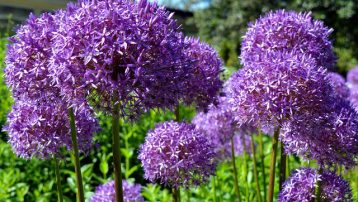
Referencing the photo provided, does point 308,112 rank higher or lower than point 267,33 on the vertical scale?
lower

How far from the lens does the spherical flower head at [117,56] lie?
178cm

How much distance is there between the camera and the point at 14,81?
7.09 feet

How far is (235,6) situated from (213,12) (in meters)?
1.96

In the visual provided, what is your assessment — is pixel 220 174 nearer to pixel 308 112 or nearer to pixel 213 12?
pixel 308 112

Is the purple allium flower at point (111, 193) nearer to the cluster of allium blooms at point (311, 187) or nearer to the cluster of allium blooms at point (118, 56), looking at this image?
the cluster of allium blooms at point (311, 187)

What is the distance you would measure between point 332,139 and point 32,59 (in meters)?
1.41

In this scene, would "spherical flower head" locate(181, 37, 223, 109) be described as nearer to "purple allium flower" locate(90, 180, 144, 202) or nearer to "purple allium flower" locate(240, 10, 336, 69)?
"purple allium flower" locate(240, 10, 336, 69)

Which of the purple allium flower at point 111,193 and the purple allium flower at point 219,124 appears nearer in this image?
the purple allium flower at point 111,193

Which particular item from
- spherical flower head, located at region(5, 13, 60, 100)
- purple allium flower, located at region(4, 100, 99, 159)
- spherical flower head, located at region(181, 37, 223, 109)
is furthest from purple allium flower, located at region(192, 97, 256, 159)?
spherical flower head, located at region(5, 13, 60, 100)

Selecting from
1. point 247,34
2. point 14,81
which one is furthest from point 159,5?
point 247,34

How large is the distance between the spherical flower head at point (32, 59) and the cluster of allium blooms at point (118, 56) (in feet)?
0.45

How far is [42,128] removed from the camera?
2.37 metres

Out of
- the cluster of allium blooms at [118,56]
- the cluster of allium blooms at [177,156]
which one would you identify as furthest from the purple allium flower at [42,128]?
the cluster of allium blooms at [118,56]

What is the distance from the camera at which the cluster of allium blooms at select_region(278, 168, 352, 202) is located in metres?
2.53
